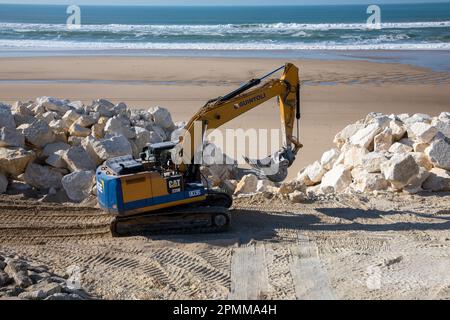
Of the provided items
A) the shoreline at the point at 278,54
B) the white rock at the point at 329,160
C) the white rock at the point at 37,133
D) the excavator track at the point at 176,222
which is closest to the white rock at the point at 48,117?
the white rock at the point at 37,133

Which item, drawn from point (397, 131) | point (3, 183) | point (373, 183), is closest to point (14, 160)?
point (3, 183)

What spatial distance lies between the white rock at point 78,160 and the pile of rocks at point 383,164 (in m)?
2.86

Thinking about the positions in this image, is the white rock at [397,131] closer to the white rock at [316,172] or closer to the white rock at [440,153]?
the white rock at [440,153]

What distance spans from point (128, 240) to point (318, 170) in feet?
16.0

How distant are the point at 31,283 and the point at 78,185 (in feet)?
14.7

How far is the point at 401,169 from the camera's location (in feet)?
37.2

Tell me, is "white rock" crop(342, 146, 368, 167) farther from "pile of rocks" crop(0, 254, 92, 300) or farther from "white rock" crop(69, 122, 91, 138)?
"pile of rocks" crop(0, 254, 92, 300)

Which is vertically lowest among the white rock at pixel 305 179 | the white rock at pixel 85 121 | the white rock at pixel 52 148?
the white rock at pixel 305 179

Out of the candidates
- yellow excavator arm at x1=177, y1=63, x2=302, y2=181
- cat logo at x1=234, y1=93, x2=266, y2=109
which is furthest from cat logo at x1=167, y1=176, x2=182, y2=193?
cat logo at x1=234, y1=93, x2=266, y2=109

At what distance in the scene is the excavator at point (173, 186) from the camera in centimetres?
977

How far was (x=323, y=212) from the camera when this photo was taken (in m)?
11.0

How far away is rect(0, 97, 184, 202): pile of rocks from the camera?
12.1 metres

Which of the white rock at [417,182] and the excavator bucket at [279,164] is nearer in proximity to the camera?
the excavator bucket at [279,164]
